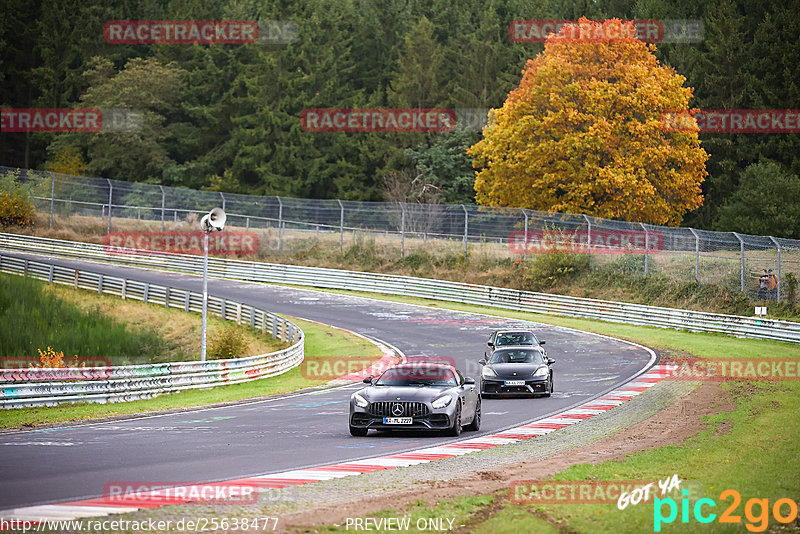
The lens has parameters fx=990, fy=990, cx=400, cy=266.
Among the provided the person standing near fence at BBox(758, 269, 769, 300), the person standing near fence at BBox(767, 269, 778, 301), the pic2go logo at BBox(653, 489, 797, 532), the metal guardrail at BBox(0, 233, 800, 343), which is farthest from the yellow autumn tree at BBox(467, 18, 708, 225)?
the pic2go logo at BBox(653, 489, 797, 532)

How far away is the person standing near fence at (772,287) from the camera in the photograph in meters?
41.9

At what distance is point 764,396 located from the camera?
72.0 feet

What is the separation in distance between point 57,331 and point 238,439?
58.9ft

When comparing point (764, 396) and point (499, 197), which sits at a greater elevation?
point (499, 197)

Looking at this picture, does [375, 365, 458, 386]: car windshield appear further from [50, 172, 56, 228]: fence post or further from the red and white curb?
[50, 172, 56, 228]: fence post

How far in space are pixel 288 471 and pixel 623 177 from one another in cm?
4100

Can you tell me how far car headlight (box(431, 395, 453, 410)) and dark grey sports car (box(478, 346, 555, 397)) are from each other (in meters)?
7.03

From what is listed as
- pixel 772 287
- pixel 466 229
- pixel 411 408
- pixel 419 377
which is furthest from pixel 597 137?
pixel 411 408

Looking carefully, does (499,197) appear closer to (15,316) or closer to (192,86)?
(15,316)

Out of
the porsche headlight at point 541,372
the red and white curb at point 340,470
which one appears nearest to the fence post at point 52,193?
the porsche headlight at point 541,372

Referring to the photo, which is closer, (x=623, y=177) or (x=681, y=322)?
(x=681, y=322)

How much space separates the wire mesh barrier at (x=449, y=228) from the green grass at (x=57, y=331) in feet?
68.0

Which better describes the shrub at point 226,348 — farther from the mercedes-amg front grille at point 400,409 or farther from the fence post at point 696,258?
the fence post at point 696,258

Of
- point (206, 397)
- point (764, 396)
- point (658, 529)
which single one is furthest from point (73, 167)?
point (658, 529)
